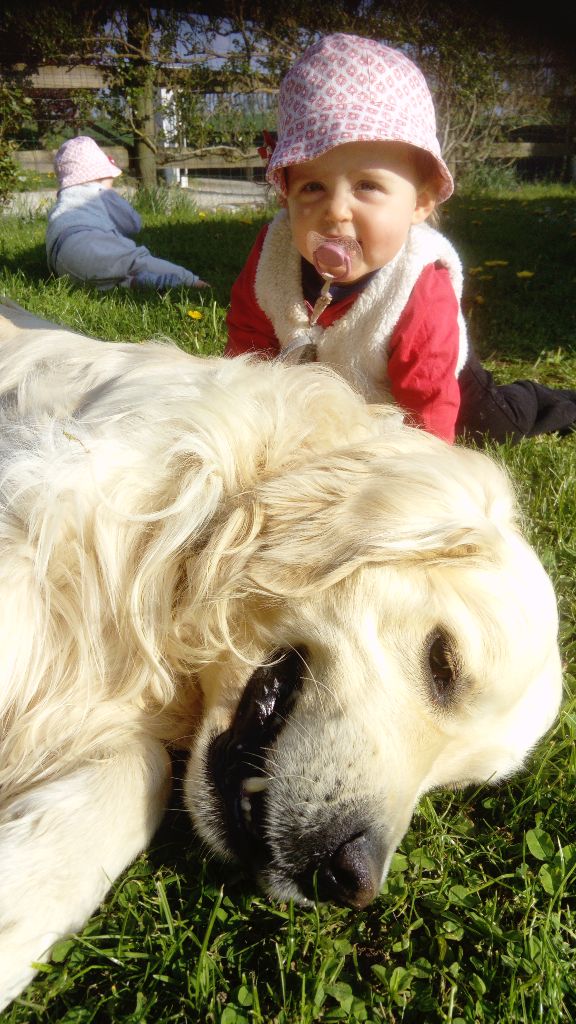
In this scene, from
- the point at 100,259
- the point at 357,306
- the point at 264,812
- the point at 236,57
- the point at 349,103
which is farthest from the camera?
the point at 236,57

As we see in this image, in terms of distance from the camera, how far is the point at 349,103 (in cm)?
281

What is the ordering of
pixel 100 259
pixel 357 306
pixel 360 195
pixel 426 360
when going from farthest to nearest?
pixel 100 259, pixel 357 306, pixel 426 360, pixel 360 195

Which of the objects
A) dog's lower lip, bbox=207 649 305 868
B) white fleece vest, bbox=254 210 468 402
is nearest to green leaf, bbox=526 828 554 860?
dog's lower lip, bbox=207 649 305 868

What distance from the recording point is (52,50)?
10.5m

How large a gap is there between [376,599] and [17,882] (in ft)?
3.00

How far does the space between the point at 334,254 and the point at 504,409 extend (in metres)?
1.24

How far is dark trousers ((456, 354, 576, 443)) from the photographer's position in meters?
3.79

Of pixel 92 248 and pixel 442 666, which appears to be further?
pixel 92 248

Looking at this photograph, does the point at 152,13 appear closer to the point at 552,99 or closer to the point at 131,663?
the point at 552,99

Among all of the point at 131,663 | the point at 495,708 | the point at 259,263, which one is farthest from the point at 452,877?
the point at 259,263

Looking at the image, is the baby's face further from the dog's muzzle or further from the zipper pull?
the dog's muzzle

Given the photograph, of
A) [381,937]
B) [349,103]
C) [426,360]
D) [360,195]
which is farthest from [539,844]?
[349,103]

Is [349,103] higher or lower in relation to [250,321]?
higher

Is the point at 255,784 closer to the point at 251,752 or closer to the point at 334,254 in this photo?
the point at 251,752
